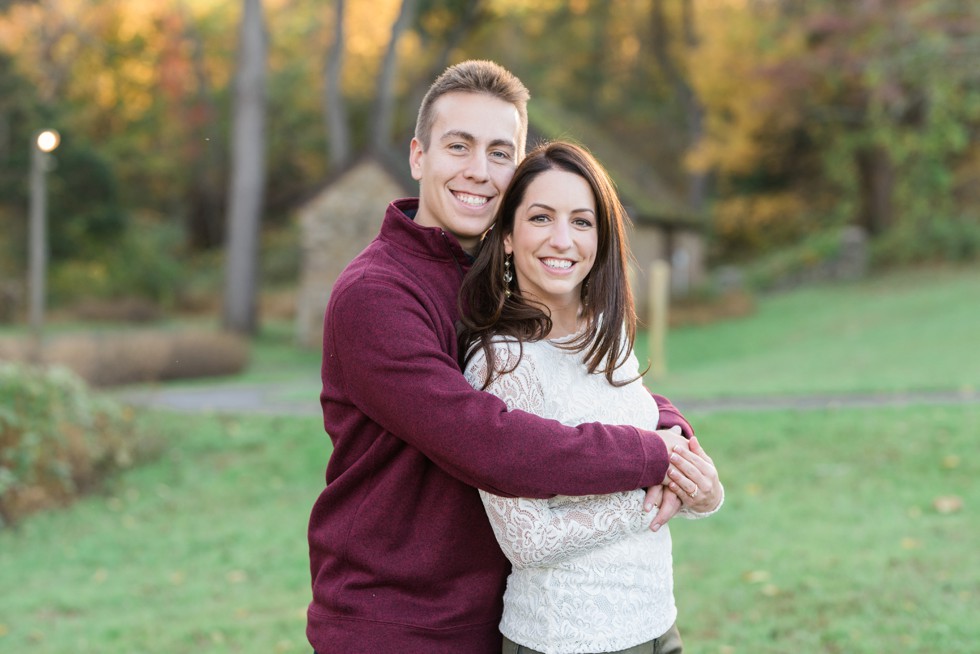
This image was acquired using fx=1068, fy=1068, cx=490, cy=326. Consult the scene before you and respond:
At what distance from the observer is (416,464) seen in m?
2.44

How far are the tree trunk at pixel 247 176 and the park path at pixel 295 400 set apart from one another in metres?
8.66

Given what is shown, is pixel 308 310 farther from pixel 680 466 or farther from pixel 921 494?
pixel 680 466

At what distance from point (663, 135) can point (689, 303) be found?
620 inches

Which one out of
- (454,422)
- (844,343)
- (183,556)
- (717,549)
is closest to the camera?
(454,422)

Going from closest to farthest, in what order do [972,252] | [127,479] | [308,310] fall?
[127,479] < [308,310] < [972,252]

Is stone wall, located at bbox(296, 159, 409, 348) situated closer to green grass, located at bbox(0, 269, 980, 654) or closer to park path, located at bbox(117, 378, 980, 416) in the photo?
park path, located at bbox(117, 378, 980, 416)

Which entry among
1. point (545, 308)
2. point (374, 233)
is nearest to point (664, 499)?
point (545, 308)

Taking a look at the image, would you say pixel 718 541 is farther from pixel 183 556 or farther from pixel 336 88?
pixel 336 88

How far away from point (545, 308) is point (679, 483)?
53 centimetres

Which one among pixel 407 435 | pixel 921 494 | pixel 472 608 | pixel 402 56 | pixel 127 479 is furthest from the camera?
pixel 402 56

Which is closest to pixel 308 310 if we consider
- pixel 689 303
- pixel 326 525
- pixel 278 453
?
pixel 689 303

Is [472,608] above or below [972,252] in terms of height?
above

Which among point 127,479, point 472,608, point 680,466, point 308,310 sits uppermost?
point 680,466

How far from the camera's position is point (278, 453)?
10336 mm
